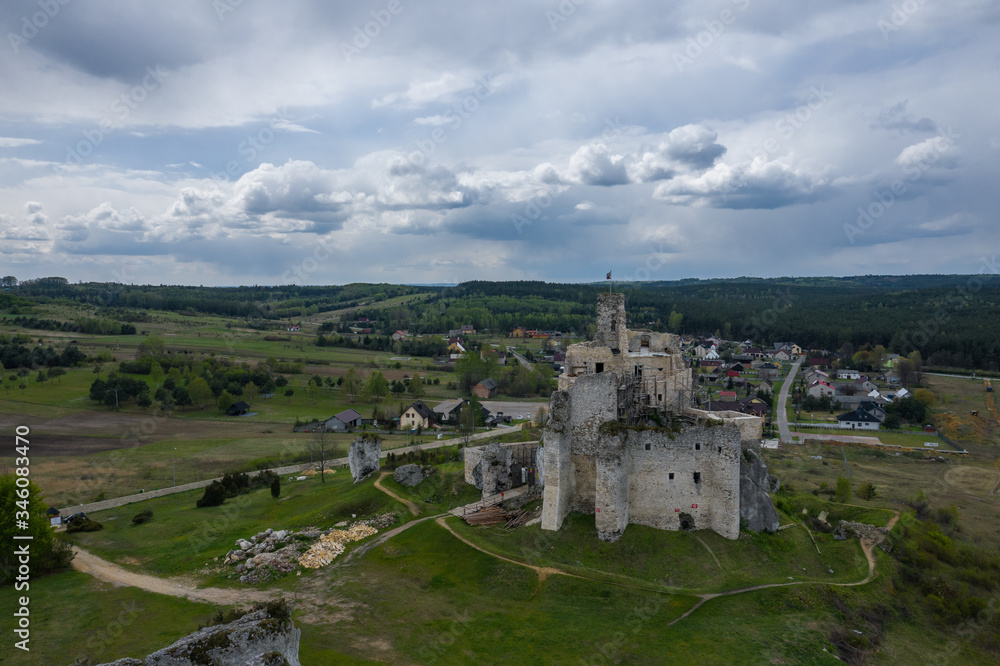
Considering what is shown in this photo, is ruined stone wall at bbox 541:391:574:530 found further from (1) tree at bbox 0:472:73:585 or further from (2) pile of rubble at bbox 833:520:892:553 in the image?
(1) tree at bbox 0:472:73:585

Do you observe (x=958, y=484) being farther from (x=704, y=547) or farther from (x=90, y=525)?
(x=90, y=525)

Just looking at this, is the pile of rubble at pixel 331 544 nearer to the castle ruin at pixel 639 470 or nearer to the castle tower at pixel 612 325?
the castle ruin at pixel 639 470

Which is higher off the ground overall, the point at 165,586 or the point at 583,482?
the point at 583,482

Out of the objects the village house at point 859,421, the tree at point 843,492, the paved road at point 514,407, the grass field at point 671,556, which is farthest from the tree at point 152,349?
the village house at point 859,421

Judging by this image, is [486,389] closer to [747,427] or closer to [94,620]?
[747,427]

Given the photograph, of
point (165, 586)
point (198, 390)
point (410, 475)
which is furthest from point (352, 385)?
point (165, 586)
